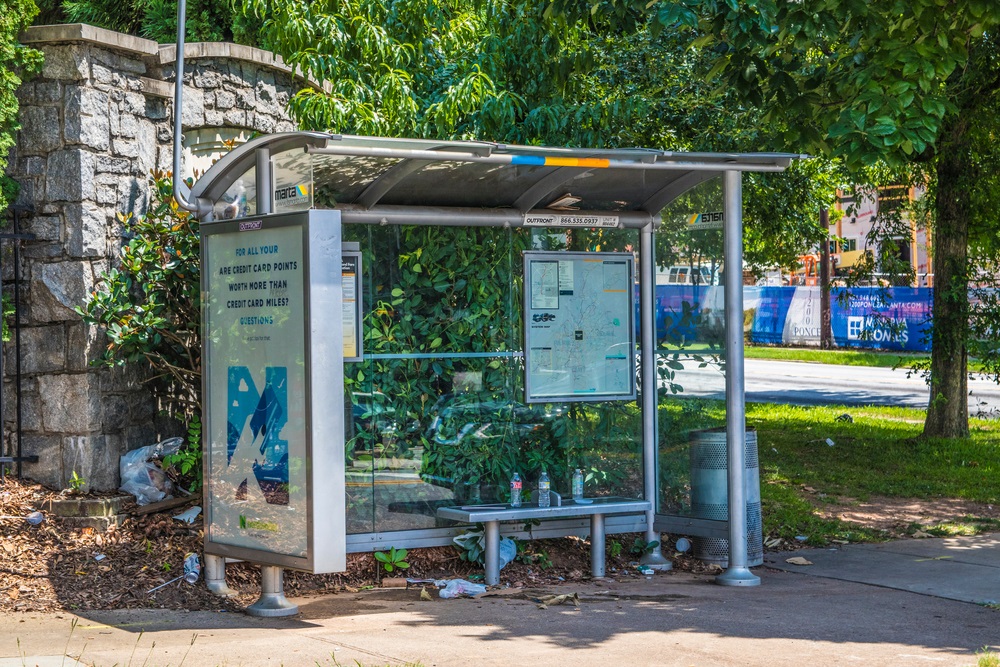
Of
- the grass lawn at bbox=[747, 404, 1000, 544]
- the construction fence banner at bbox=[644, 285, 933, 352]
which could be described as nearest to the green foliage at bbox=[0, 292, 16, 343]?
the grass lawn at bbox=[747, 404, 1000, 544]

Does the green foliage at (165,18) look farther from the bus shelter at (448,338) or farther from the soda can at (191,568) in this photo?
the soda can at (191,568)

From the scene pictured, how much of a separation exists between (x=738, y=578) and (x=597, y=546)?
2.88ft

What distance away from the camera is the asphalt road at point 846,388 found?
19422 mm

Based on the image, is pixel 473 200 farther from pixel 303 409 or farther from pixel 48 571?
pixel 48 571

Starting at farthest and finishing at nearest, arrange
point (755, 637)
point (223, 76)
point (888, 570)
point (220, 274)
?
point (223, 76)
point (888, 570)
point (220, 274)
point (755, 637)

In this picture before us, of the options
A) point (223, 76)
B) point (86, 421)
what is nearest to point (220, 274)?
point (86, 421)

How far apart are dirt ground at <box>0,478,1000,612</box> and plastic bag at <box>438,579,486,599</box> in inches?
12.3

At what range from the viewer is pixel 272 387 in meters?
6.26

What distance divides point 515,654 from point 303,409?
1623mm

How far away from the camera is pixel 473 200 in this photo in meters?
7.63

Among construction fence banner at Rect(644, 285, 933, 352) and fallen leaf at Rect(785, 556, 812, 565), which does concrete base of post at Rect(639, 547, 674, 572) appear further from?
construction fence banner at Rect(644, 285, 933, 352)

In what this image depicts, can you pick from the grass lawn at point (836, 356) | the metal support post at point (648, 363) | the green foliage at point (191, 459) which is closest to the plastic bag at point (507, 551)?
the metal support post at point (648, 363)

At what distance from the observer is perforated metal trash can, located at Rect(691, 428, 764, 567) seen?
7750 mm

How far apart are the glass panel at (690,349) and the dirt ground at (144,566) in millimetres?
561
